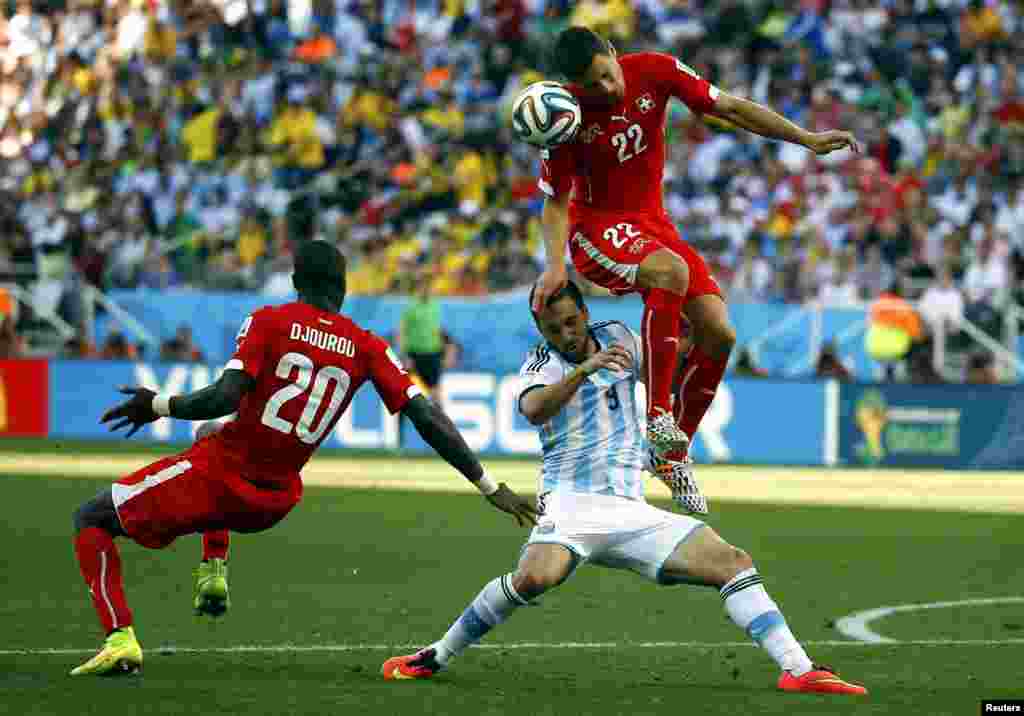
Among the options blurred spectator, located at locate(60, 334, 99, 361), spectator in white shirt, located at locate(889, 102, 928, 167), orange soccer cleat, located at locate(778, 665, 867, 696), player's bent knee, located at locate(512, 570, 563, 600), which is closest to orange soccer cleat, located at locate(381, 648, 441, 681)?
player's bent knee, located at locate(512, 570, 563, 600)

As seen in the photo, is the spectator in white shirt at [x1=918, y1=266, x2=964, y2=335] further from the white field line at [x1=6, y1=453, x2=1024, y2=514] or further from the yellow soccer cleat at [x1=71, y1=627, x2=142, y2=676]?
the yellow soccer cleat at [x1=71, y1=627, x2=142, y2=676]

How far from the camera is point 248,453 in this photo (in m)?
9.04

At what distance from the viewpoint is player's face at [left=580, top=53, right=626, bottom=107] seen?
9.44 metres

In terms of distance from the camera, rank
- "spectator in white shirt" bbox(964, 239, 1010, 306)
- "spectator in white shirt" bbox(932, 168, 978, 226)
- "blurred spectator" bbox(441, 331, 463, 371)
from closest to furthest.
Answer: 1. "spectator in white shirt" bbox(964, 239, 1010, 306)
2. "spectator in white shirt" bbox(932, 168, 978, 226)
3. "blurred spectator" bbox(441, 331, 463, 371)

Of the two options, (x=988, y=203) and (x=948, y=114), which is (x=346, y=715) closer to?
(x=988, y=203)

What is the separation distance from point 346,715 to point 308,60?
23.5 m

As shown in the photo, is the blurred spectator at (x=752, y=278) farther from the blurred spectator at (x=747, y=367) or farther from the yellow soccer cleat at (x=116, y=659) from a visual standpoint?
the yellow soccer cleat at (x=116, y=659)

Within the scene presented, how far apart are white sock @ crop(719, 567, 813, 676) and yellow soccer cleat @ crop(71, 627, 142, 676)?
2543 mm

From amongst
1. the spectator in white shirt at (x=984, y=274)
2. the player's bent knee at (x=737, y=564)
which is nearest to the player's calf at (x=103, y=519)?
the player's bent knee at (x=737, y=564)

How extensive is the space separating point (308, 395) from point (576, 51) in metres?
2.03

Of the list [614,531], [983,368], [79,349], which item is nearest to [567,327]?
[614,531]

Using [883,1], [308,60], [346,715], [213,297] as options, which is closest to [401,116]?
[308,60]

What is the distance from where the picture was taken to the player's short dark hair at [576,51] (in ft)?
30.7

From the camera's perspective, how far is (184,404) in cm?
841
